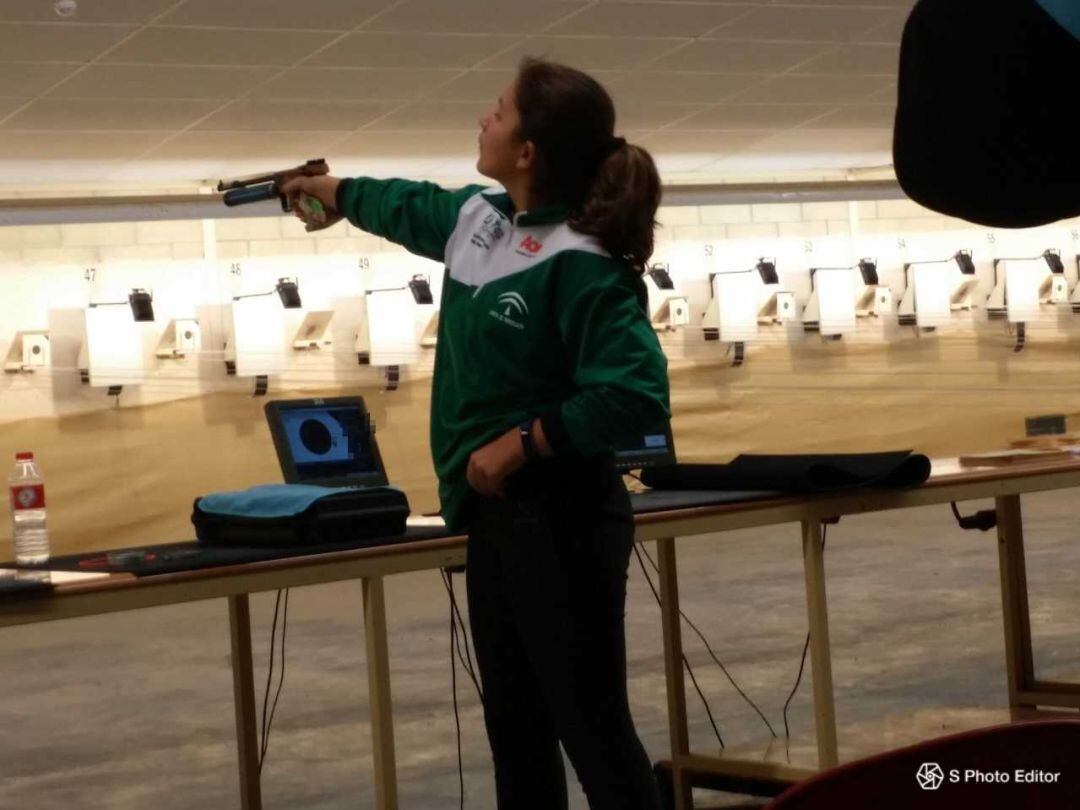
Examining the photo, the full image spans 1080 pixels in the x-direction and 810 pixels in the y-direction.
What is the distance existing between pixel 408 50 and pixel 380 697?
4.26 metres

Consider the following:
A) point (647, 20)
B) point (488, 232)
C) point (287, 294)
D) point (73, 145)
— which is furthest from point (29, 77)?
Result: point (488, 232)

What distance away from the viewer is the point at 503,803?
6.64ft

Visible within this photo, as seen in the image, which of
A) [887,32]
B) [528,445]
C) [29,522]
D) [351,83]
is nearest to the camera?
[528,445]

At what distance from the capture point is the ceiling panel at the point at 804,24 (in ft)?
20.3

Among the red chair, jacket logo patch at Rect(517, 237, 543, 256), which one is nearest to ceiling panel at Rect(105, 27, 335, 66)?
jacket logo patch at Rect(517, 237, 543, 256)

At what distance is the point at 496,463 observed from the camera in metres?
1.90

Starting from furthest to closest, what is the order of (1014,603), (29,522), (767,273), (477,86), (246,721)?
(767,273), (477,86), (1014,603), (246,721), (29,522)

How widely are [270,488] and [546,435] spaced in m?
0.76

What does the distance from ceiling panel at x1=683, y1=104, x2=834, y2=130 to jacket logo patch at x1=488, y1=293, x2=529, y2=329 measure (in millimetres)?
6085

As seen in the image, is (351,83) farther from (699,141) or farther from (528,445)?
(528,445)

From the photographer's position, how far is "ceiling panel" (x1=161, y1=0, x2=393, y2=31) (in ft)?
17.5

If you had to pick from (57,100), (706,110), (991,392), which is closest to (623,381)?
(57,100)

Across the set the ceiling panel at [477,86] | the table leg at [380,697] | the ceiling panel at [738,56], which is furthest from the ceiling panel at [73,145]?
the table leg at [380,697]

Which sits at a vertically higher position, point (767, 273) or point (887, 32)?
point (887, 32)
